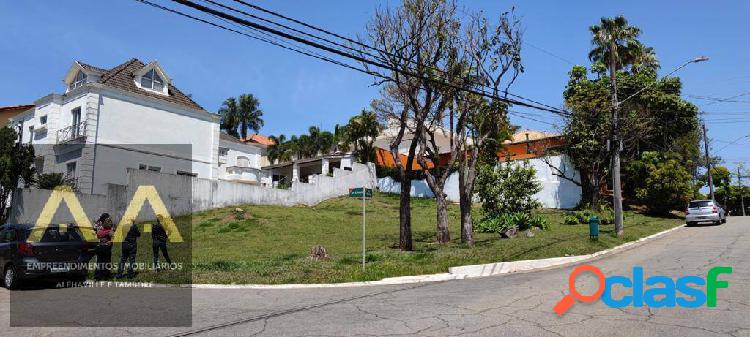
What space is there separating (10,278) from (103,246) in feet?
6.96

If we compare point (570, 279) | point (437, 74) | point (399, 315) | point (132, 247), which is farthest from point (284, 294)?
point (437, 74)

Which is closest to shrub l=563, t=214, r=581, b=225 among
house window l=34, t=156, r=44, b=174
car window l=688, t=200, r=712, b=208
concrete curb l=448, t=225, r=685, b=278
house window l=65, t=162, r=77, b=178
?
car window l=688, t=200, r=712, b=208

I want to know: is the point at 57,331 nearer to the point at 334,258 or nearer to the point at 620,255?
the point at 334,258

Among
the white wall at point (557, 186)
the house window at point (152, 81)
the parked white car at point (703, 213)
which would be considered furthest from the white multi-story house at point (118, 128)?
the parked white car at point (703, 213)

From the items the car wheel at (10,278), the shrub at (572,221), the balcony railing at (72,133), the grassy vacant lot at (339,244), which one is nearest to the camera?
the car wheel at (10,278)

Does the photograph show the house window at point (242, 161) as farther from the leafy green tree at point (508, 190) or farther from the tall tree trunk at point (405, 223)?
the tall tree trunk at point (405, 223)

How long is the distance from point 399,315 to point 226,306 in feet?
11.2

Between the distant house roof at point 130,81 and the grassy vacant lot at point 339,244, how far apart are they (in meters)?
11.0

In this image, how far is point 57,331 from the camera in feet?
25.2

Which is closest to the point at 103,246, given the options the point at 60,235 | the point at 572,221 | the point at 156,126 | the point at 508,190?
the point at 60,235

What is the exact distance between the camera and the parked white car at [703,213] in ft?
97.0

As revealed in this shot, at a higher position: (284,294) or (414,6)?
(414,6)

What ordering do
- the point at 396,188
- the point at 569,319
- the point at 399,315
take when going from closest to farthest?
the point at 569,319
the point at 399,315
the point at 396,188

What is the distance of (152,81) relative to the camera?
36.5 meters
